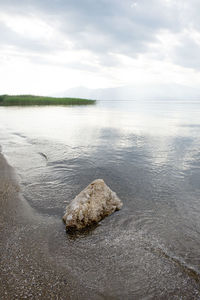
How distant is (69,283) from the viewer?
4004 mm

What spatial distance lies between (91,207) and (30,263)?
2.22m

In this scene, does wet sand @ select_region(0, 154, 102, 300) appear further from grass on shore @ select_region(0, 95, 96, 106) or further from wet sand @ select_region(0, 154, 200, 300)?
grass on shore @ select_region(0, 95, 96, 106)

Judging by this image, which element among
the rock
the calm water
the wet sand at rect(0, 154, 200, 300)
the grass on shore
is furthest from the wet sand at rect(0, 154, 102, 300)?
the grass on shore

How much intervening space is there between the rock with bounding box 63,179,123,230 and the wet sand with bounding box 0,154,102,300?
49cm

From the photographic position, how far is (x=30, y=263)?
14.6 ft

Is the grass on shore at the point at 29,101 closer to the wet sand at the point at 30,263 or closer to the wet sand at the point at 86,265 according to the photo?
the wet sand at the point at 30,263

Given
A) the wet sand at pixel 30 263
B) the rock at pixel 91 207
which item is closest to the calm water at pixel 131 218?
the wet sand at pixel 30 263

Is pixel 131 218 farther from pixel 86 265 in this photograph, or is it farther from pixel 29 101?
pixel 29 101

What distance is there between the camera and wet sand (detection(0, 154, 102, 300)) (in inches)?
148

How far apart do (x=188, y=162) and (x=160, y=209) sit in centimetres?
672

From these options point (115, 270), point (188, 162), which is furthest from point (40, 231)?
point (188, 162)

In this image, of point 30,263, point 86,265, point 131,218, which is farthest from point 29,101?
point 86,265

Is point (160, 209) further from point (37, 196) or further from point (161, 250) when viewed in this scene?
point (37, 196)

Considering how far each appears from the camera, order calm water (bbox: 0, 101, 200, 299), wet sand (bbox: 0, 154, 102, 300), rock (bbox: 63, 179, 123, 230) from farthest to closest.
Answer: rock (bbox: 63, 179, 123, 230) → calm water (bbox: 0, 101, 200, 299) → wet sand (bbox: 0, 154, 102, 300)
